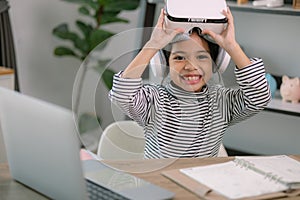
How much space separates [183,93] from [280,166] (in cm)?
→ 36

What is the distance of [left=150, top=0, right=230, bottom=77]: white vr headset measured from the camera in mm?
1812

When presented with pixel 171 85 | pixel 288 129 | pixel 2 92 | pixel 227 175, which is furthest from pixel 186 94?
pixel 288 129

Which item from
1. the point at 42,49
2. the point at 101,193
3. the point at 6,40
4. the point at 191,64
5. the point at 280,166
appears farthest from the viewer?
the point at 42,49

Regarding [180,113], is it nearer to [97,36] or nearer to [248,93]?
[248,93]

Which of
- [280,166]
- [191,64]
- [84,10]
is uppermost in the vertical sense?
[191,64]

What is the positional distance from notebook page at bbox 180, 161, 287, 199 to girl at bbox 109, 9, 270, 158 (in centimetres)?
20

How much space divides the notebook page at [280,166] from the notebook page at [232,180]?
0.03 meters

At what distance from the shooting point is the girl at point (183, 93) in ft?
5.89

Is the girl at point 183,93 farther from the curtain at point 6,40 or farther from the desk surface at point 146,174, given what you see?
the curtain at point 6,40

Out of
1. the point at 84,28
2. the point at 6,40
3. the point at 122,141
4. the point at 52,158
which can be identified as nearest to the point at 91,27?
the point at 84,28

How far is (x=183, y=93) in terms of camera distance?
73.1 inches

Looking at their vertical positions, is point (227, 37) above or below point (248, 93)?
above

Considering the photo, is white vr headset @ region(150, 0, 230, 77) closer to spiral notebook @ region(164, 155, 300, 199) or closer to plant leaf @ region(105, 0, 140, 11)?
spiral notebook @ region(164, 155, 300, 199)

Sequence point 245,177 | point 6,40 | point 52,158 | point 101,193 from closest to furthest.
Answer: point 52,158, point 101,193, point 245,177, point 6,40
